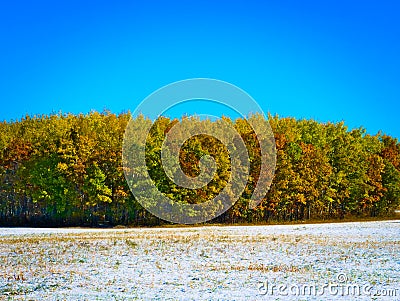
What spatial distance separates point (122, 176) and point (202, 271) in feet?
125

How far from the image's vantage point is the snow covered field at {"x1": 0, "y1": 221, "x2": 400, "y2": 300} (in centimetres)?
1551

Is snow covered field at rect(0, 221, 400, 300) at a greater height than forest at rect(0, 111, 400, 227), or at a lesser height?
lesser

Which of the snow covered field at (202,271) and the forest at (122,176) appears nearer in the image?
the snow covered field at (202,271)

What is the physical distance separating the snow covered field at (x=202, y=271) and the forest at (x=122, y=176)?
26.9 metres

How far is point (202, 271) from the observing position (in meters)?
19.6

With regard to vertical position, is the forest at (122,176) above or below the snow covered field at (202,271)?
above

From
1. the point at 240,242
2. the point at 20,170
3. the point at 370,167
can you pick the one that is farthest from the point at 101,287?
the point at 370,167

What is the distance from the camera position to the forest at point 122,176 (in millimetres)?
56844

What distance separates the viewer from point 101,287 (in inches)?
653

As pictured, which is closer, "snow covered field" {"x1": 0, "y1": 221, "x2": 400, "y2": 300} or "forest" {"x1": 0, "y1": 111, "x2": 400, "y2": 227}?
"snow covered field" {"x1": 0, "y1": 221, "x2": 400, "y2": 300}

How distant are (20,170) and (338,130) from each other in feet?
133

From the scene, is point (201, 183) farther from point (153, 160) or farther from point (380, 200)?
point (380, 200)

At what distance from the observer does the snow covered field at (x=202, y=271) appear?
1551 centimetres

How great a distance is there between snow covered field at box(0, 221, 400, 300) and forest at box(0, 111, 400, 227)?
2686 centimetres
